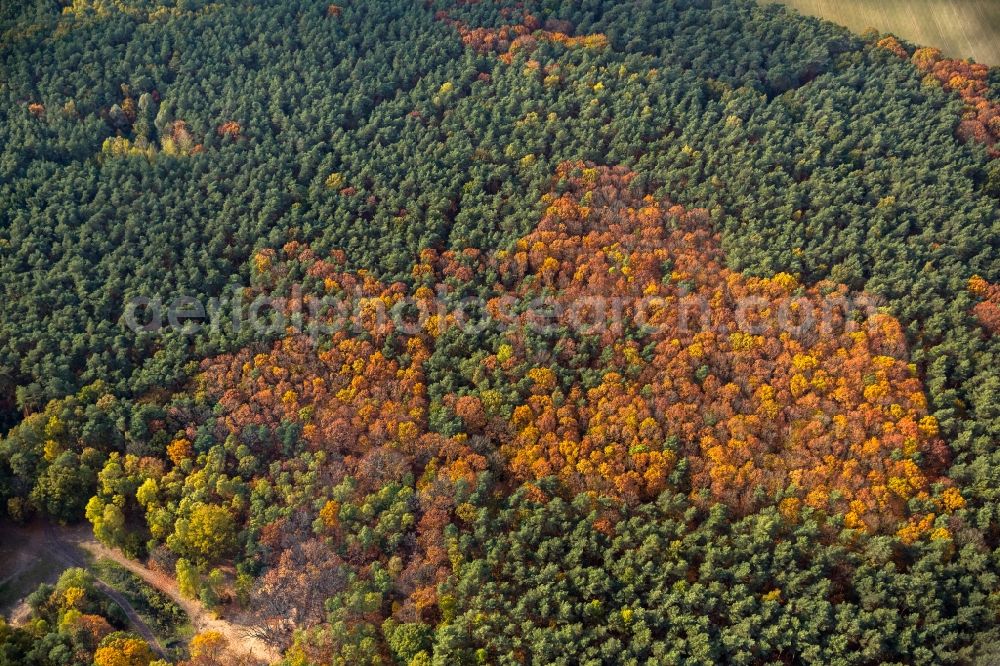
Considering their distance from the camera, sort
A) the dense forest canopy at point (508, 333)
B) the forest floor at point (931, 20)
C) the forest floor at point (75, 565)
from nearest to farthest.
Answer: the dense forest canopy at point (508, 333) → the forest floor at point (75, 565) → the forest floor at point (931, 20)

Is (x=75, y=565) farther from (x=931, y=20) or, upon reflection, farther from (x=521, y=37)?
(x=931, y=20)

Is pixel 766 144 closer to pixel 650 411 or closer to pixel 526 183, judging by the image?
pixel 526 183

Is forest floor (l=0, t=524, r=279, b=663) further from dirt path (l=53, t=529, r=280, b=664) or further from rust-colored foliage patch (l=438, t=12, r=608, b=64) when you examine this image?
rust-colored foliage patch (l=438, t=12, r=608, b=64)

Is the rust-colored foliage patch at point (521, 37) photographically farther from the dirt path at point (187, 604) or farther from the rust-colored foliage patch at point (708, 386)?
the dirt path at point (187, 604)

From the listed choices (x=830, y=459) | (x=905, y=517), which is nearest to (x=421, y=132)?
(x=830, y=459)

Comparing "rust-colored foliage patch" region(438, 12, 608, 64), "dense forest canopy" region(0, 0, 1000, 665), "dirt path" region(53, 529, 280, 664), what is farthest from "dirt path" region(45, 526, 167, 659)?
"rust-colored foliage patch" region(438, 12, 608, 64)

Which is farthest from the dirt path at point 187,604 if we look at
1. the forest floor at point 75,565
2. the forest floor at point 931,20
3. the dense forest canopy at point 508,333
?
the forest floor at point 931,20
